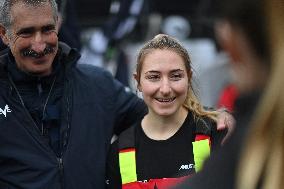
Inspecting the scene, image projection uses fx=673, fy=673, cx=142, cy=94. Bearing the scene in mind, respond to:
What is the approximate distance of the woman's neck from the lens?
329 centimetres

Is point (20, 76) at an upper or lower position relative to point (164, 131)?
upper

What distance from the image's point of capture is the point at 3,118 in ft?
11.1

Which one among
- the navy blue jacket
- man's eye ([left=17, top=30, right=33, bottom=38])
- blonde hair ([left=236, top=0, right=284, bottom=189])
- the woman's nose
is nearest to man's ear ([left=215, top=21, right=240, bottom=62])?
blonde hair ([left=236, top=0, right=284, bottom=189])

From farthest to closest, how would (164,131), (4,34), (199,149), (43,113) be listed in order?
(4,34), (43,113), (164,131), (199,149)

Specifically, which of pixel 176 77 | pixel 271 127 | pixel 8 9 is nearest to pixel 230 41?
pixel 271 127

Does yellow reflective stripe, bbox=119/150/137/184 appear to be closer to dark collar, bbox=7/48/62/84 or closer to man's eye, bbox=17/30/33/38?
dark collar, bbox=7/48/62/84

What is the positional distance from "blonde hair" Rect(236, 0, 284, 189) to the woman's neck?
2047 mm

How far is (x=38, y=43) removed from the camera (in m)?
3.40

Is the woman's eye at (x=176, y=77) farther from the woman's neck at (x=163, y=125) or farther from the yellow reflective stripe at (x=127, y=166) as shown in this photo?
the yellow reflective stripe at (x=127, y=166)

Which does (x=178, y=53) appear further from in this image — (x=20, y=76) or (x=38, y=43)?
(x=20, y=76)

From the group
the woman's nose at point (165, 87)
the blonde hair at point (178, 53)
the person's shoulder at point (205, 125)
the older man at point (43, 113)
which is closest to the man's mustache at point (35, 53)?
the older man at point (43, 113)

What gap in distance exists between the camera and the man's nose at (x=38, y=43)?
11.2 feet

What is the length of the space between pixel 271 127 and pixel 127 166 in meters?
2.02

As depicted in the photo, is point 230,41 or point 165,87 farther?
point 165,87
